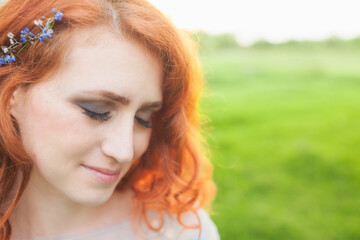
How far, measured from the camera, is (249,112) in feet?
30.3

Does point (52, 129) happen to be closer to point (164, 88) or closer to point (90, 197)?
point (90, 197)

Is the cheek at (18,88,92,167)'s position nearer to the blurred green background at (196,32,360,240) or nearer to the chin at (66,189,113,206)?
the chin at (66,189,113,206)

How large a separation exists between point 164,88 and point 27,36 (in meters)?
0.72

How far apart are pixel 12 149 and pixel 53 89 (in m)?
0.36

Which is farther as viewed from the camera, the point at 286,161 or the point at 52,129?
the point at 286,161

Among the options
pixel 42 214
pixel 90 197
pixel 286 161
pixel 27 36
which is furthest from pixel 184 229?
pixel 286 161

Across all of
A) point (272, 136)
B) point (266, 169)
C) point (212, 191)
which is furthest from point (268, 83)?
point (212, 191)

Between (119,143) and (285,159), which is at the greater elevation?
(119,143)

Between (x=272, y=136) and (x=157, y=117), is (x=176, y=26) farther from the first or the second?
(x=272, y=136)

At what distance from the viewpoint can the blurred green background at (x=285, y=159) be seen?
438cm

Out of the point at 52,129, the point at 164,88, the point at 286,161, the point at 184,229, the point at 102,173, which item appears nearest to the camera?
the point at 52,129

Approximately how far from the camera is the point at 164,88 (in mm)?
2053

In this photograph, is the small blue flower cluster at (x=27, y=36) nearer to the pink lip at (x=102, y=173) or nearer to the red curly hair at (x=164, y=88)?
the red curly hair at (x=164, y=88)

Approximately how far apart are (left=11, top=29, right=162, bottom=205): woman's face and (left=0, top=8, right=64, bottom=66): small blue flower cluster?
0.13m
